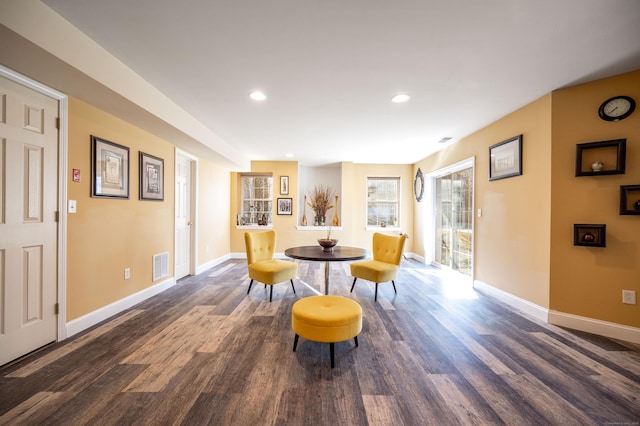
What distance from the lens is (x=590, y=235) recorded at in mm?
2348

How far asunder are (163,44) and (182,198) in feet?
9.44

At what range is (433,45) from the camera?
1.83 metres

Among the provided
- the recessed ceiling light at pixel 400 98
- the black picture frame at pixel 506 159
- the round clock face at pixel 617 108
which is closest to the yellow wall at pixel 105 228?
the recessed ceiling light at pixel 400 98

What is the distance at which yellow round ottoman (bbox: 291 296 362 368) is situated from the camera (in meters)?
1.84

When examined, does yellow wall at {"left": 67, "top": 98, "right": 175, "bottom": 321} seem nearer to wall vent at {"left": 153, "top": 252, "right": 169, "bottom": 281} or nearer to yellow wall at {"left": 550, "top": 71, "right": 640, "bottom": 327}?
wall vent at {"left": 153, "top": 252, "right": 169, "bottom": 281}

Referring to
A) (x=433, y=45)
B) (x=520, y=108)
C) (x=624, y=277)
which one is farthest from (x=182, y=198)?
(x=624, y=277)

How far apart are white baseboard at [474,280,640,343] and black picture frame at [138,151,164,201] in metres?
4.96

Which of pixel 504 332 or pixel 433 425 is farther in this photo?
pixel 504 332

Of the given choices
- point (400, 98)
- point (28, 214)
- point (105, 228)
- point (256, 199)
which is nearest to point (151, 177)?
point (105, 228)

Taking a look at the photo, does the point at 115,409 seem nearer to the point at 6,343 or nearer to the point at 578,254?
the point at 6,343

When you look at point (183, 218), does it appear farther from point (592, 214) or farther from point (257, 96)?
point (592, 214)

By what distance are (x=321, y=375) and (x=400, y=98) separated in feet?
9.10

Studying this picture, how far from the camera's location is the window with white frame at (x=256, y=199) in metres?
6.10

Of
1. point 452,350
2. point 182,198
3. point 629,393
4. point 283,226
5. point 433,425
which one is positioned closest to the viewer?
point 433,425
